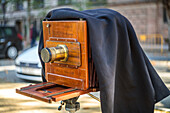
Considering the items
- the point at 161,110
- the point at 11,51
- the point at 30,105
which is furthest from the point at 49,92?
the point at 11,51

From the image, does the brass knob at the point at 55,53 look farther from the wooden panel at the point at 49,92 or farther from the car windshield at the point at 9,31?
the car windshield at the point at 9,31

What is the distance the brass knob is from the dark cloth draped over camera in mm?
264

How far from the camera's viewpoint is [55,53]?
2.14 metres

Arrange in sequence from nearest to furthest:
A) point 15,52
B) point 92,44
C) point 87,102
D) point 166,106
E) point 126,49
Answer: point 92,44 → point 126,49 → point 166,106 → point 87,102 → point 15,52

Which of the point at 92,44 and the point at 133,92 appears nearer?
the point at 92,44

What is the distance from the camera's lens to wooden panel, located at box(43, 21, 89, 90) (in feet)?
6.99

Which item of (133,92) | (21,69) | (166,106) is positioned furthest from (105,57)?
(21,69)

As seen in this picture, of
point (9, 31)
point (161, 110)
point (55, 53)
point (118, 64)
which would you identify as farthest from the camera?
point (9, 31)

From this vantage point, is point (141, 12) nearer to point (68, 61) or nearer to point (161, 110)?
point (161, 110)

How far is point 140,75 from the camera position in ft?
7.92

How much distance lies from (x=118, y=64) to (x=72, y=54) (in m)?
0.47

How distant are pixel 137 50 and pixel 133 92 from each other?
41 centimetres

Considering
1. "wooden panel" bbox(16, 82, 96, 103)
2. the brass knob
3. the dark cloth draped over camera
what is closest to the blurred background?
the dark cloth draped over camera

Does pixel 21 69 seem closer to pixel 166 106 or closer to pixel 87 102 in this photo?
pixel 87 102
